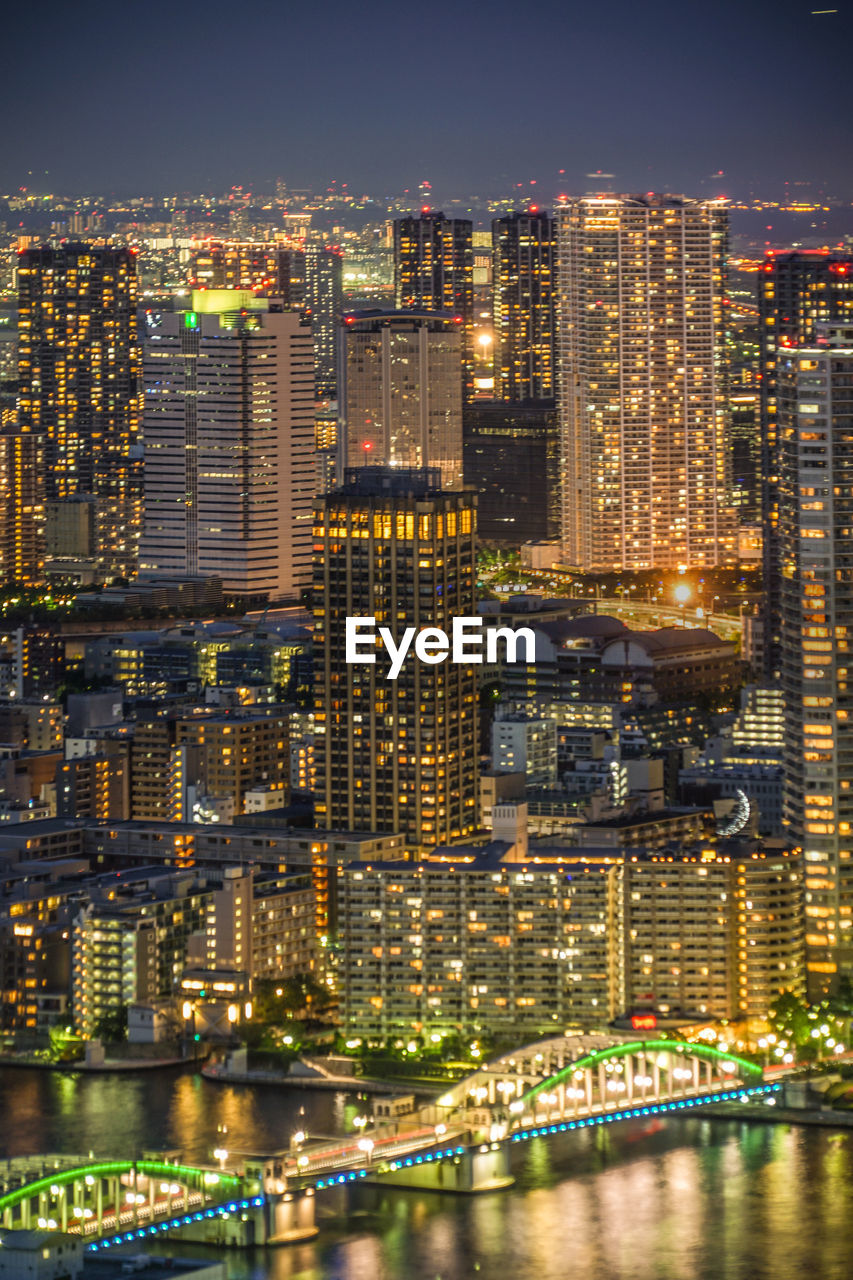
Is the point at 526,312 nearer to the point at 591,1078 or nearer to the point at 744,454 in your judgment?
the point at 744,454

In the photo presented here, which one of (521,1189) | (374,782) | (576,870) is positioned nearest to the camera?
(521,1189)

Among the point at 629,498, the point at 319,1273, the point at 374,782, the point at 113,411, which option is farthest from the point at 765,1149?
the point at 113,411

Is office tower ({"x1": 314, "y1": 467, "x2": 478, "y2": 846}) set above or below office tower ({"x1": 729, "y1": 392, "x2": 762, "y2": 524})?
below

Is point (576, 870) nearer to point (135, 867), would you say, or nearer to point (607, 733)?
A: point (135, 867)

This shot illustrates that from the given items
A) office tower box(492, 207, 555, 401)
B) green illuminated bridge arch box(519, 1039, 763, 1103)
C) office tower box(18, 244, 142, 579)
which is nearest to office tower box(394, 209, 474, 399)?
office tower box(492, 207, 555, 401)

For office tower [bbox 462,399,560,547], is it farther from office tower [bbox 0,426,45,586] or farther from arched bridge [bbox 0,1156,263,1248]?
arched bridge [bbox 0,1156,263,1248]

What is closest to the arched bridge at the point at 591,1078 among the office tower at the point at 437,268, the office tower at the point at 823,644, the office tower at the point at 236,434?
the office tower at the point at 823,644
